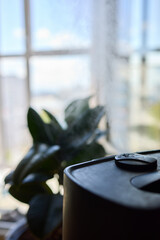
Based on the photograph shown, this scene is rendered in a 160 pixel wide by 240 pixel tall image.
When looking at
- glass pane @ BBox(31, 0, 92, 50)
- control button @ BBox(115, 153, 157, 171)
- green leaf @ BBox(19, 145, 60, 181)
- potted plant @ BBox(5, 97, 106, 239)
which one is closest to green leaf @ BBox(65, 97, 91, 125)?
potted plant @ BBox(5, 97, 106, 239)

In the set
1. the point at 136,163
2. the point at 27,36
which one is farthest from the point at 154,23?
the point at 136,163

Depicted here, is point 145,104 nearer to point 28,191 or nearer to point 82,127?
point 82,127

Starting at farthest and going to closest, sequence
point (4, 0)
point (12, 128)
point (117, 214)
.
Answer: point (12, 128) → point (4, 0) → point (117, 214)

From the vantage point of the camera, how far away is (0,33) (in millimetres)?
1246

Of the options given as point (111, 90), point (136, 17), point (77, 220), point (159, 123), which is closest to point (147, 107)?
point (159, 123)

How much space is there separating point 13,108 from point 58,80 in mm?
282

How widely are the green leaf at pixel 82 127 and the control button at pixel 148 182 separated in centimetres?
44

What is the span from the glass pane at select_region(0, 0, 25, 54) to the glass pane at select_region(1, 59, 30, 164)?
57 mm

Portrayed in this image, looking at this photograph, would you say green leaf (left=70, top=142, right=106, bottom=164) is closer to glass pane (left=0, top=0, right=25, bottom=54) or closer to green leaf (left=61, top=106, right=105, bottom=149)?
green leaf (left=61, top=106, right=105, bottom=149)

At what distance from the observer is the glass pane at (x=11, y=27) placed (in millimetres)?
1193

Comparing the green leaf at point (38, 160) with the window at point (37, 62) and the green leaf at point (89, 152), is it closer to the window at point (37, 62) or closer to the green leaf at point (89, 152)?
the green leaf at point (89, 152)

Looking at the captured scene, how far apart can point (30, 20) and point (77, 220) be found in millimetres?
1047

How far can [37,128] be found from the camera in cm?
74

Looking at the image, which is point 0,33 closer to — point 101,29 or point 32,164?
point 101,29
